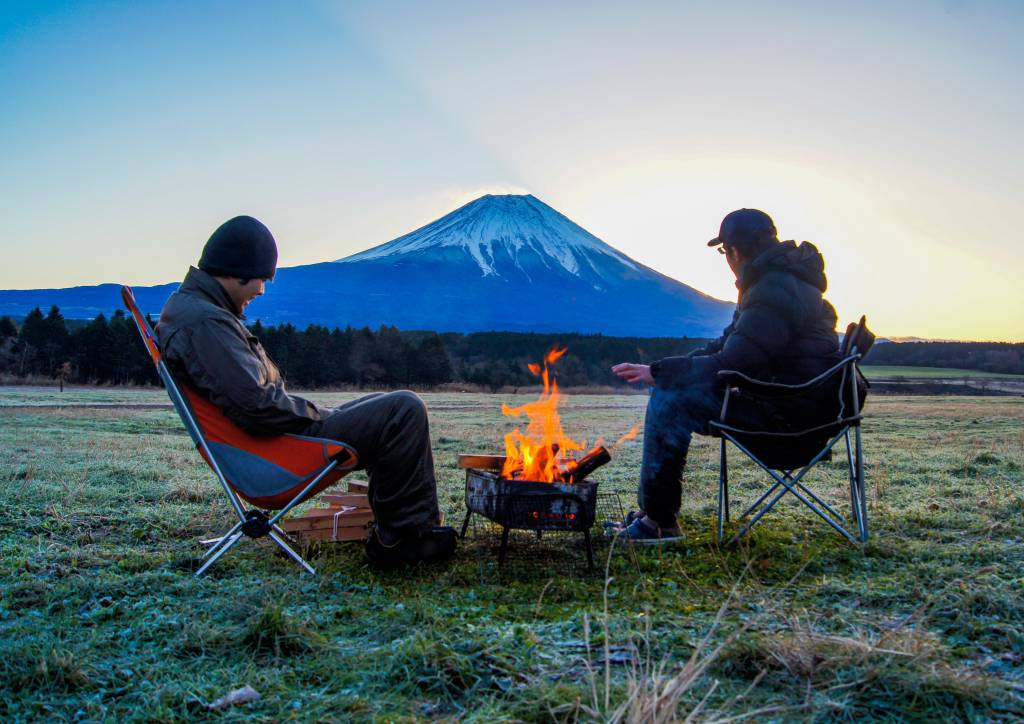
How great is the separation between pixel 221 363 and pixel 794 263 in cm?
269

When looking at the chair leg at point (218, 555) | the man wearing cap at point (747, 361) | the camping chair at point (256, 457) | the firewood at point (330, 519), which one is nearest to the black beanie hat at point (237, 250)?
the camping chair at point (256, 457)

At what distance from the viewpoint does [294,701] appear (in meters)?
1.92

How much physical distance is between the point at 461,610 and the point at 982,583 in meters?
1.97

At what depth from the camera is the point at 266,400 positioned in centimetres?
311

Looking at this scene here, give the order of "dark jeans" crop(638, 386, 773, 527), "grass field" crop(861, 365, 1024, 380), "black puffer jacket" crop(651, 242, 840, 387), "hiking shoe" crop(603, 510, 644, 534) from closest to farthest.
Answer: "black puffer jacket" crop(651, 242, 840, 387)
"dark jeans" crop(638, 386, 773, 527)
"hiking shoe" crop(603, 510, 644, 534)
"grass field" crop(861, 365, 1024, 380)

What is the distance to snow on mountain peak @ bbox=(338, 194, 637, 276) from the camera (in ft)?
424

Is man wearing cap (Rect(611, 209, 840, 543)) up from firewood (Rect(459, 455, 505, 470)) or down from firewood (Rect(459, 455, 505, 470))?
up

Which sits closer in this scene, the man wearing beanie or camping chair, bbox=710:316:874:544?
the man wearing beanie

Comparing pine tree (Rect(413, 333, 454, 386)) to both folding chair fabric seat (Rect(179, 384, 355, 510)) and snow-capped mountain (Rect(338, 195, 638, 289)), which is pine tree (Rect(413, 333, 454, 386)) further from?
snow-capped mountain (Rect(338, 195, 638, 289))

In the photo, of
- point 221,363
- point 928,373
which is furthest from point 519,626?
point 928,373

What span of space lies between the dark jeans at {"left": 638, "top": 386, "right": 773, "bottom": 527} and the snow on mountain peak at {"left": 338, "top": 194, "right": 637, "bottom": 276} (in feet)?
407

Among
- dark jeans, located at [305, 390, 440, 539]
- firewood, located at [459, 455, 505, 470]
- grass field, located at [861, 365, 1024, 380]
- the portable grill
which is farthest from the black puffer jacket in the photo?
grass field, located at [861, 365, 1024, 380]

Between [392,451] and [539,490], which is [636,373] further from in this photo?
[392,451]

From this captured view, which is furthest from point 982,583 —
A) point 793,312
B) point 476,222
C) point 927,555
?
point 476,222
